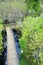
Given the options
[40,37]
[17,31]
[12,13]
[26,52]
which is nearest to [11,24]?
[12,13]

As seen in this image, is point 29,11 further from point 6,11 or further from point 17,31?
point 17,31

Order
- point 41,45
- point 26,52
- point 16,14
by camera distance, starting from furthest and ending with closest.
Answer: point 16,14
point 26,52
point 41,45

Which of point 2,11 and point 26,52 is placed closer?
point 26,52

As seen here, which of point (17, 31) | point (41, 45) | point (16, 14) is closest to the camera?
point (41, 45)

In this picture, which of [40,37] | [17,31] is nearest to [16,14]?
[17,31]

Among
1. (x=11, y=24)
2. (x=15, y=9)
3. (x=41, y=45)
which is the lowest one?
(x=11, y=24)

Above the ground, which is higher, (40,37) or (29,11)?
(40,37)
